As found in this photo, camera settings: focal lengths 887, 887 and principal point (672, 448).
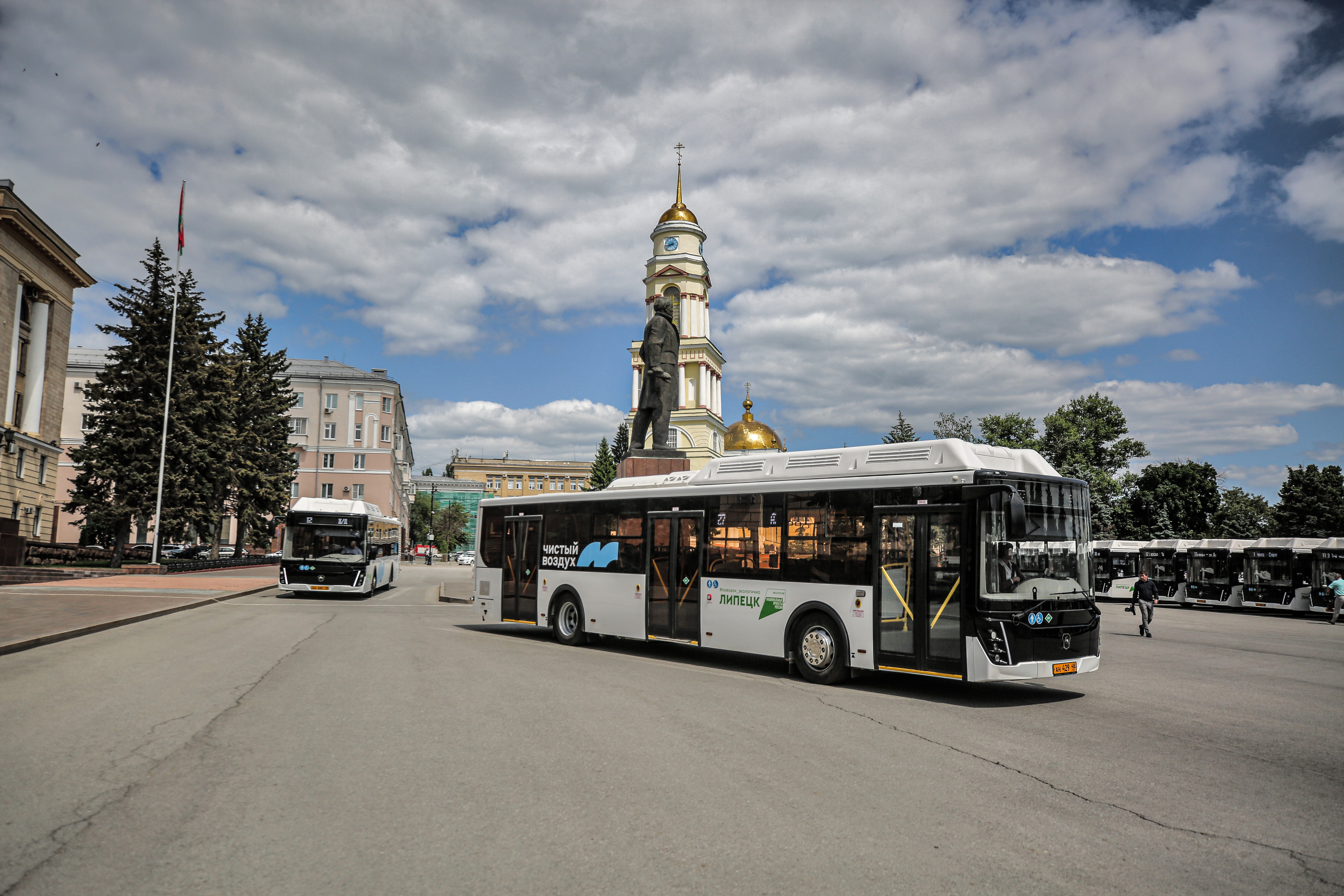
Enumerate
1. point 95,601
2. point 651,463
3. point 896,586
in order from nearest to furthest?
1. point 896,586
2. point 95,601
3. point 651,463

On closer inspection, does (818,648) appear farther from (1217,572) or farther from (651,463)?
(1217,572)

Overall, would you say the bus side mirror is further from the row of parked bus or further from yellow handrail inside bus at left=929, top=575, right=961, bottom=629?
the row of parked bus

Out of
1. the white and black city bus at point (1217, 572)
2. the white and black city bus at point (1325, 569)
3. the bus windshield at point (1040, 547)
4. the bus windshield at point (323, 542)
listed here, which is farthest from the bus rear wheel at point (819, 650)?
the white and black city bus at point (1217, 572)

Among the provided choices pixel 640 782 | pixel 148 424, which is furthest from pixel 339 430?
pixel 640 782

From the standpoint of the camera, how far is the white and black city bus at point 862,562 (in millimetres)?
10078

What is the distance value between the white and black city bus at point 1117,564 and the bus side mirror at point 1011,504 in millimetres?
37553

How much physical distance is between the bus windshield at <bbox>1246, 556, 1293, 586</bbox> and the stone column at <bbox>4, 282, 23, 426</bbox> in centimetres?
5914

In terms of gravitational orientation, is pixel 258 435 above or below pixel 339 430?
below

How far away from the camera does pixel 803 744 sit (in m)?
7.60

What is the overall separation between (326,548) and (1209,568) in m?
36.8

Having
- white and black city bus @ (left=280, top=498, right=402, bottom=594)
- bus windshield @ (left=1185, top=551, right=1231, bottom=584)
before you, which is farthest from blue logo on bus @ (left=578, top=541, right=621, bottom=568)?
bus windshield @ (left=1185, top=551, right=1231, bottom=584)

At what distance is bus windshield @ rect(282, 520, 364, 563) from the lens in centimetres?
2770

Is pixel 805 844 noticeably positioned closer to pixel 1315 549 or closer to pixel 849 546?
pixel 849 546

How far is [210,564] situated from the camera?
4497 centimetres
